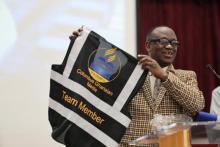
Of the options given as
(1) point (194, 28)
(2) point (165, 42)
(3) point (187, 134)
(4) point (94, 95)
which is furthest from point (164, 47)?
(1) point (194, 28)

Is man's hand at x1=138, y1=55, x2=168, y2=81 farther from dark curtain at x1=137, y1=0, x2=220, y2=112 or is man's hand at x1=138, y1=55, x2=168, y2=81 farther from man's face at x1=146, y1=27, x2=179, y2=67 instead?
dark curtain at x1=137, y1=0, x2=220, y2=112

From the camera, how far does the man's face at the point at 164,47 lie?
2.14 metres

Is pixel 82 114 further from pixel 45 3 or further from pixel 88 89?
pixel 45 3

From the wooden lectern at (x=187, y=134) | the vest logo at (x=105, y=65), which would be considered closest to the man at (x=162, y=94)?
the vest logo at (x=105, y=65)

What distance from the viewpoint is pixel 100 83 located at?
2072mm

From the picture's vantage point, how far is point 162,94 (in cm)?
199

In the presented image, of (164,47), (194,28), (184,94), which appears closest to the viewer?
(184,94)

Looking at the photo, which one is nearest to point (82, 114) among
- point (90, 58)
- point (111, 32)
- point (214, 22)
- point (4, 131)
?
point (90, 58)

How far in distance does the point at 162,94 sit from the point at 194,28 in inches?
86.1

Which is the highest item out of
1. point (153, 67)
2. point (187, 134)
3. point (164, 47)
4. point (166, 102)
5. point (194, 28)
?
point (194, 28)

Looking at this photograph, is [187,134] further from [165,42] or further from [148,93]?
[165,42]

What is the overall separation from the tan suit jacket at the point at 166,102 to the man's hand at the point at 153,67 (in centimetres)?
3

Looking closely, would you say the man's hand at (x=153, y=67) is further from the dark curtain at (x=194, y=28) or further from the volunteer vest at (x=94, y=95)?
the dark curtain at (x=194, y=28)

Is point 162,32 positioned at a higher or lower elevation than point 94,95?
higher
